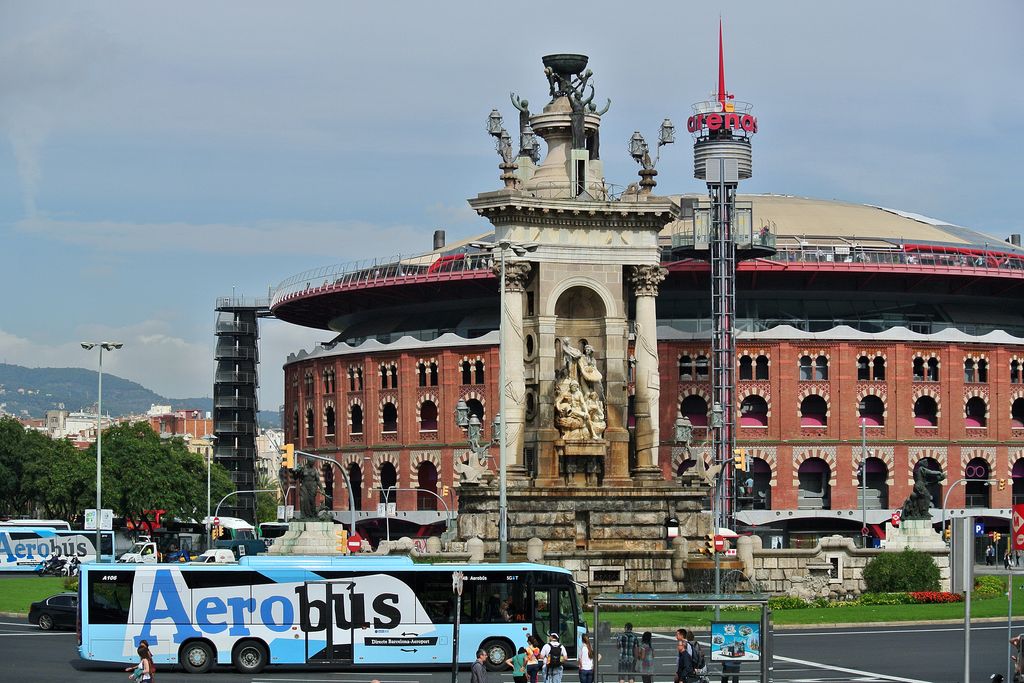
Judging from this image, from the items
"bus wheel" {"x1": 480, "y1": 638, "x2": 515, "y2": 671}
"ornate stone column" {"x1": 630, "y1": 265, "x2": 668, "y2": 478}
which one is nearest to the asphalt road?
"bus wheel" {"x1": 480, "y1": 638, "x2": 515, "y2": 671}

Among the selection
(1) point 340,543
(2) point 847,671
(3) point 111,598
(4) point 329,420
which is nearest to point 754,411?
(4) point 329,420

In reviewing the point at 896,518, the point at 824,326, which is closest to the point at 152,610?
the point at 896,518

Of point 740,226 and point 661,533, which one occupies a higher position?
point 740,226

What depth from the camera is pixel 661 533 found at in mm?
63094

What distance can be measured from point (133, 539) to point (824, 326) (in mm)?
46576

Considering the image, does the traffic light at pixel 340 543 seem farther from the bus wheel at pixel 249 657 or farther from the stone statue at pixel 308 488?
the bus wheel at pixel 249 657

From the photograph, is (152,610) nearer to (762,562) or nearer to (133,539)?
(762,562)

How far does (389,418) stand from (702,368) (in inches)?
891

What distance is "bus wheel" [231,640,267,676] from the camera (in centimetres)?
4253

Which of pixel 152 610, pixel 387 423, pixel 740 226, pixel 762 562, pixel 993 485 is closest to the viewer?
pixel 152 610

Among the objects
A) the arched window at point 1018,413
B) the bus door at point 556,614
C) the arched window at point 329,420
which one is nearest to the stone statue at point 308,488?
the bus door at point 556,614

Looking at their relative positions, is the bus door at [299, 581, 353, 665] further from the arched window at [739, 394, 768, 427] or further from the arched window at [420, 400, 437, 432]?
the arched window at [420, 400, 437, 432]

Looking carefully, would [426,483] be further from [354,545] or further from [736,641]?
[736,641]

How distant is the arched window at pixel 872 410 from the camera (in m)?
115
